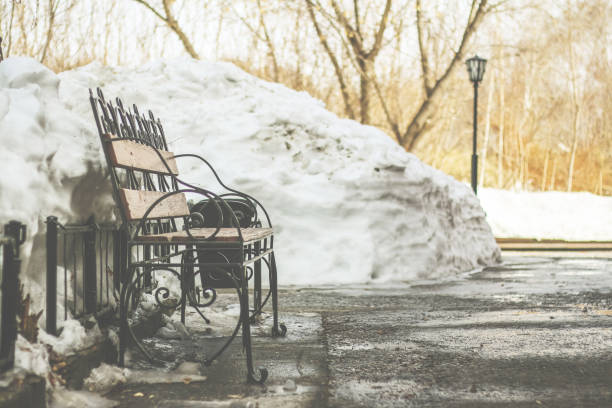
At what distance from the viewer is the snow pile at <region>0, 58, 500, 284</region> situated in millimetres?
8539

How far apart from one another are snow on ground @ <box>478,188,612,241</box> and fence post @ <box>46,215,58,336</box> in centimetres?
1746

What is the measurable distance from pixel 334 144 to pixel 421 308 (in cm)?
397

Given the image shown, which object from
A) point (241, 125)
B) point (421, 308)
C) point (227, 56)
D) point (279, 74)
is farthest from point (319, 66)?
point (421, 308)

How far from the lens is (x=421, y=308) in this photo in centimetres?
616

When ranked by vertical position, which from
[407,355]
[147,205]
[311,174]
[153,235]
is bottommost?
[407,355]

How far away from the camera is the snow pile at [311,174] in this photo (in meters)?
8.54

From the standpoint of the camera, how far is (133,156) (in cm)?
400

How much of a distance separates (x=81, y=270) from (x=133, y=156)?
77 cm

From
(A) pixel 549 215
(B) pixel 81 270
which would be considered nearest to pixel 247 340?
(B) pixel 81 270

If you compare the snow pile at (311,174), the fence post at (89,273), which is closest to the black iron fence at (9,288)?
the fence post at (89,273)

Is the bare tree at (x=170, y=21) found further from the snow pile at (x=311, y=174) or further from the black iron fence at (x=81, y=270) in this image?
the black iron fence at (x=81, y=270)

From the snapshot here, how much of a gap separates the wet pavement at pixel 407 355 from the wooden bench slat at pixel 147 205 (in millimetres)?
867

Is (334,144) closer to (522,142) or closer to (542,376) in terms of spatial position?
(542,376)

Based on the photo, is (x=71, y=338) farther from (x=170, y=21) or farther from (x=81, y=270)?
(x=170, y=21)
